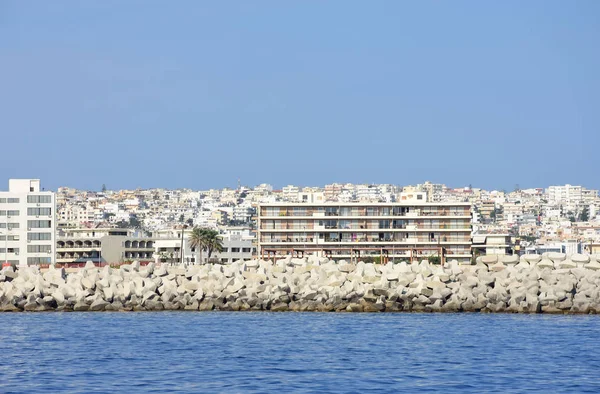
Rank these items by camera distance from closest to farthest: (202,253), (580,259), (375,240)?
1. (580,259)
2. (375,240)
3. (202,253)

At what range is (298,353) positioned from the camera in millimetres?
23422

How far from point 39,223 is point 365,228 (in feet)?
74.8

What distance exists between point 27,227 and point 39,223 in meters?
0.86

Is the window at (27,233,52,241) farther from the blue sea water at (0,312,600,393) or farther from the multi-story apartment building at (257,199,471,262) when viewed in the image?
the blue sea water at (0,312,600,393)

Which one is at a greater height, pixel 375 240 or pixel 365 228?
pixel 365 228

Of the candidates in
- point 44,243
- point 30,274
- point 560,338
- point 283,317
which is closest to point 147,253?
point 44,243

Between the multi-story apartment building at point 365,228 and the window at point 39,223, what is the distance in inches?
577

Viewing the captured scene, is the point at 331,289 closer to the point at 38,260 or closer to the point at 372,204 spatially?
the point at 372,204

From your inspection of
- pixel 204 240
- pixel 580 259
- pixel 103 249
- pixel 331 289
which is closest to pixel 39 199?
pixel 204 240

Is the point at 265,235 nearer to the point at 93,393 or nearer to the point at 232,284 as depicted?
the point at 232,284

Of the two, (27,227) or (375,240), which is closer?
(27,227)

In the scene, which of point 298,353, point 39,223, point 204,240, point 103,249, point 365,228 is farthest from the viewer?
point 103,249

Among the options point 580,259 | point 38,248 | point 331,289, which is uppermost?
point 38,248

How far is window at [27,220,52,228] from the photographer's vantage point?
255ft
